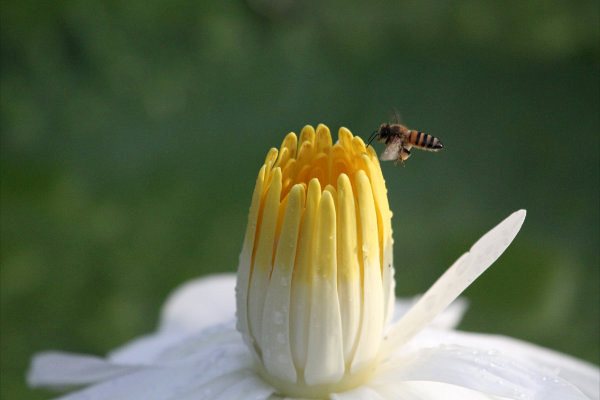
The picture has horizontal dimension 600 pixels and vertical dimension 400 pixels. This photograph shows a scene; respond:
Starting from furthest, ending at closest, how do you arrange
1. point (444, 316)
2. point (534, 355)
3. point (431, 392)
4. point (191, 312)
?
point (191, 312) → point (444, 316) → point (534, 355) → point (431, 392)

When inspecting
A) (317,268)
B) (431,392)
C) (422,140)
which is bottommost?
(431,392)

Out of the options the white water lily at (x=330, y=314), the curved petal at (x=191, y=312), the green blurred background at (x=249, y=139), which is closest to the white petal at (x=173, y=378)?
the white water lily at (x=330, y=314)

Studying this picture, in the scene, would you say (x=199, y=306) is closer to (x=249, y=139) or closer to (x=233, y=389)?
(x=233, y=389)

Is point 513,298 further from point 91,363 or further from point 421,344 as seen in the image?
point 91,363

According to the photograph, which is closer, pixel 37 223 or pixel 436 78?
pixel 37 223

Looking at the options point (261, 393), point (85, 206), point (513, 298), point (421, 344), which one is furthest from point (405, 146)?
point (85, 206)

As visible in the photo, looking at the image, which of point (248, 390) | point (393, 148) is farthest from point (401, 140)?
point (248, 390)
